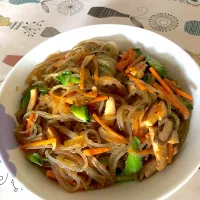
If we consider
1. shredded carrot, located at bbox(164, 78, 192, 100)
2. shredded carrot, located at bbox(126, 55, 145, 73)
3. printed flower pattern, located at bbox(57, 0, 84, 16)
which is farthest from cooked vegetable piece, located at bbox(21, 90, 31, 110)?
printed flower pattern, located at bbox(57, 0, 84, 16)

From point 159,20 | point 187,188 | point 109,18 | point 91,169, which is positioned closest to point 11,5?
point 109,18

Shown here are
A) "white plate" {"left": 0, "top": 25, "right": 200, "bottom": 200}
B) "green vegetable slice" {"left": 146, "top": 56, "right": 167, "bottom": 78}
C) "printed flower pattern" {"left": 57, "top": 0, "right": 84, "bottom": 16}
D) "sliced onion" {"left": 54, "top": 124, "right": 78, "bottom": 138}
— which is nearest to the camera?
"white plate" {"left": 0, "top": 25, "right": 200, "bottom": 200}

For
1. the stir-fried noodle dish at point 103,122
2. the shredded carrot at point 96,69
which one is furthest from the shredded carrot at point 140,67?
the shredded carrot at point 96,69

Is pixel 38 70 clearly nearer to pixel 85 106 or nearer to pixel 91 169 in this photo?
pixel 85 106

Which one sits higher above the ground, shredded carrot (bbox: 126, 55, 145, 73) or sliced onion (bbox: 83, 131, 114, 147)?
shredded carrot (bbox: 126, 55, 145, 73)

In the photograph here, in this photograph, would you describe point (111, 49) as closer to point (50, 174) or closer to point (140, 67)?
point (140, 67)

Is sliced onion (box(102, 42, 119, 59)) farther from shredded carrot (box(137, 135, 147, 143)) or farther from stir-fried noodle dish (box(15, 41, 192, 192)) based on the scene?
shredded carrot (box(137, 135, 147, 143))

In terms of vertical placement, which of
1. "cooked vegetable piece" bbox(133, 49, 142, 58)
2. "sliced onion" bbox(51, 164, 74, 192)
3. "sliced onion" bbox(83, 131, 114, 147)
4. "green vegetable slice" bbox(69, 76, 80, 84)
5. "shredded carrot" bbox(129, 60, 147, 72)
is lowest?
"sliced onion" bbox(51, 164, 74, 192)

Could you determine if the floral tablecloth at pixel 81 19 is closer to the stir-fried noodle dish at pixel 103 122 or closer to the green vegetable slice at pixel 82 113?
the stir-fried noodle dish at pixel 103 122
